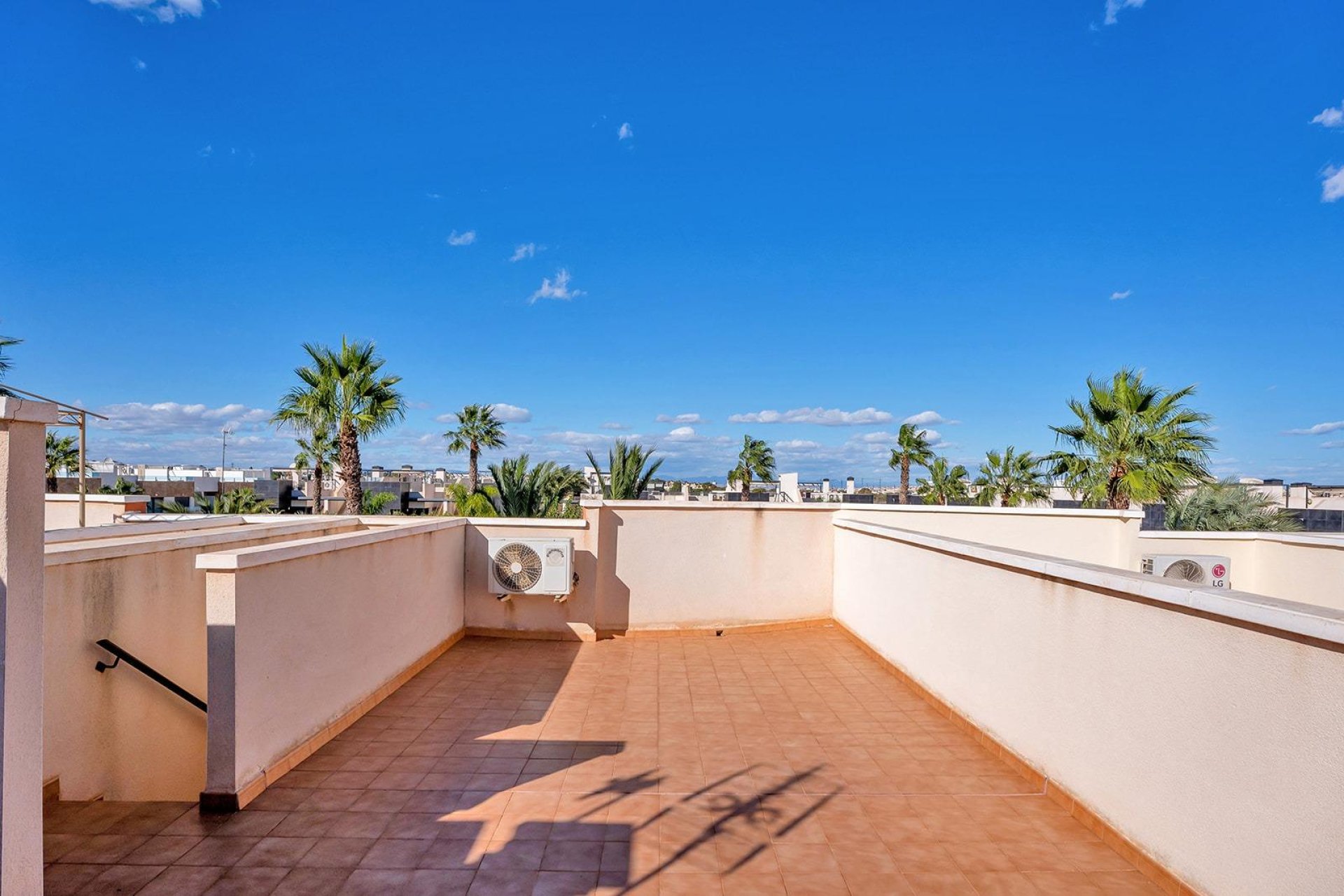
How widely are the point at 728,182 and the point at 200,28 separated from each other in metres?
15.0

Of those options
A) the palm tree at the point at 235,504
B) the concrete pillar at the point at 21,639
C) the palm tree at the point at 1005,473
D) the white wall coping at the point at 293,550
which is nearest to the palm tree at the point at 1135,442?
the white wall coping at the point at 293,550

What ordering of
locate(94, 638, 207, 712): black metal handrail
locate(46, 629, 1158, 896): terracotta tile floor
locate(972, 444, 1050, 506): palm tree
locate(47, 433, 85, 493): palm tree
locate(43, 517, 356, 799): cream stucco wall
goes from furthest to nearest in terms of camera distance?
locate(972, 444, 1050, 506): palm tree, locate(47, 433, 85, 493): palm tree, locate(94, 638, 207, 712): black metal handrail, locate(43, 517, 356, 799): cream stucco wall, locate(46, 629, 1158, 896): terracotta tile floor

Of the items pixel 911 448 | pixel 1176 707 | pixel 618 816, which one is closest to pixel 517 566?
pixel 618 816

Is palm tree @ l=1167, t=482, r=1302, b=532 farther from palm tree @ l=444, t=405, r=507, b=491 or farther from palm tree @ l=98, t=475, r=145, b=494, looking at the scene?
palm tree @ l=444, t=405, r=507, b=491

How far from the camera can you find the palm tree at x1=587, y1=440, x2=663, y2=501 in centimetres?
938

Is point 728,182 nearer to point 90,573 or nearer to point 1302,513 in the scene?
point 1302,513

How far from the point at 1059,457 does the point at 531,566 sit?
11059 millimetres

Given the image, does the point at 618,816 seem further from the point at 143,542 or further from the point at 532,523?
the point at 532,523

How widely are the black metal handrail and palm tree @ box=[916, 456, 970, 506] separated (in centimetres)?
3224

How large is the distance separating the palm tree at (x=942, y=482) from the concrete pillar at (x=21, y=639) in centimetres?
3345

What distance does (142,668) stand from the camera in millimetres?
3557

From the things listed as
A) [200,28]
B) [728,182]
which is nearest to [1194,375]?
[728,182]

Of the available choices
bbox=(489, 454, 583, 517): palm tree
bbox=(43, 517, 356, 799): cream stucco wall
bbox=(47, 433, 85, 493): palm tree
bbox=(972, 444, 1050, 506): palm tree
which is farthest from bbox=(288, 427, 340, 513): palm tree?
bbox=(972, 444, 1050, 506): palm tree

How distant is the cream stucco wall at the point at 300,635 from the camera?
10.3ft
